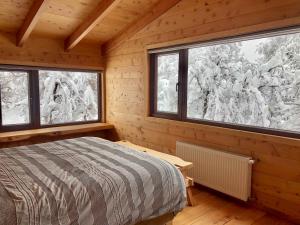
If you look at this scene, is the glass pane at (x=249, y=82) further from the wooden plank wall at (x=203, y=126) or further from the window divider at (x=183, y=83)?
the wooden plank wall at (x=203, y=126)

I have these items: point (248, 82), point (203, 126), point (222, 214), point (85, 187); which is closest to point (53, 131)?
point (203, 126)

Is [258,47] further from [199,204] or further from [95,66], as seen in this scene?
[95,66]

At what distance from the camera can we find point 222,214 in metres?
2.48

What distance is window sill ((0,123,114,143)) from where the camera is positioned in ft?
11.5

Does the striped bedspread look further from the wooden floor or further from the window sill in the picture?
the window sill

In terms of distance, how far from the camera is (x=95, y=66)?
449 cm

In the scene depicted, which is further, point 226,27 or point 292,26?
point 226,27

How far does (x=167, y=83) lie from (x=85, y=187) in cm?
230

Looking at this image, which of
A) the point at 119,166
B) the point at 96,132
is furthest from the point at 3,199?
Answer: the point at 96,132

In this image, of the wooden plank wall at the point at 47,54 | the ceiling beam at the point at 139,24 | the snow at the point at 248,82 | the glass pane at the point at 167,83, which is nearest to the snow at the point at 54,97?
the wooden plank wall at the point at 47,54

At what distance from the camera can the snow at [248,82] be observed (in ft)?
7.70

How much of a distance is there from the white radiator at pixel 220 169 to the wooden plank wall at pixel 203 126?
11 centimetres

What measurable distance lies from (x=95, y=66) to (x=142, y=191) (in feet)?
10.4

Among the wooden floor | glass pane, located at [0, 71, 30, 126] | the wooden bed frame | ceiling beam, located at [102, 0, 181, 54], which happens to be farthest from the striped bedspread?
A: ceiling beam, located at [102, 0, 181, 54]
